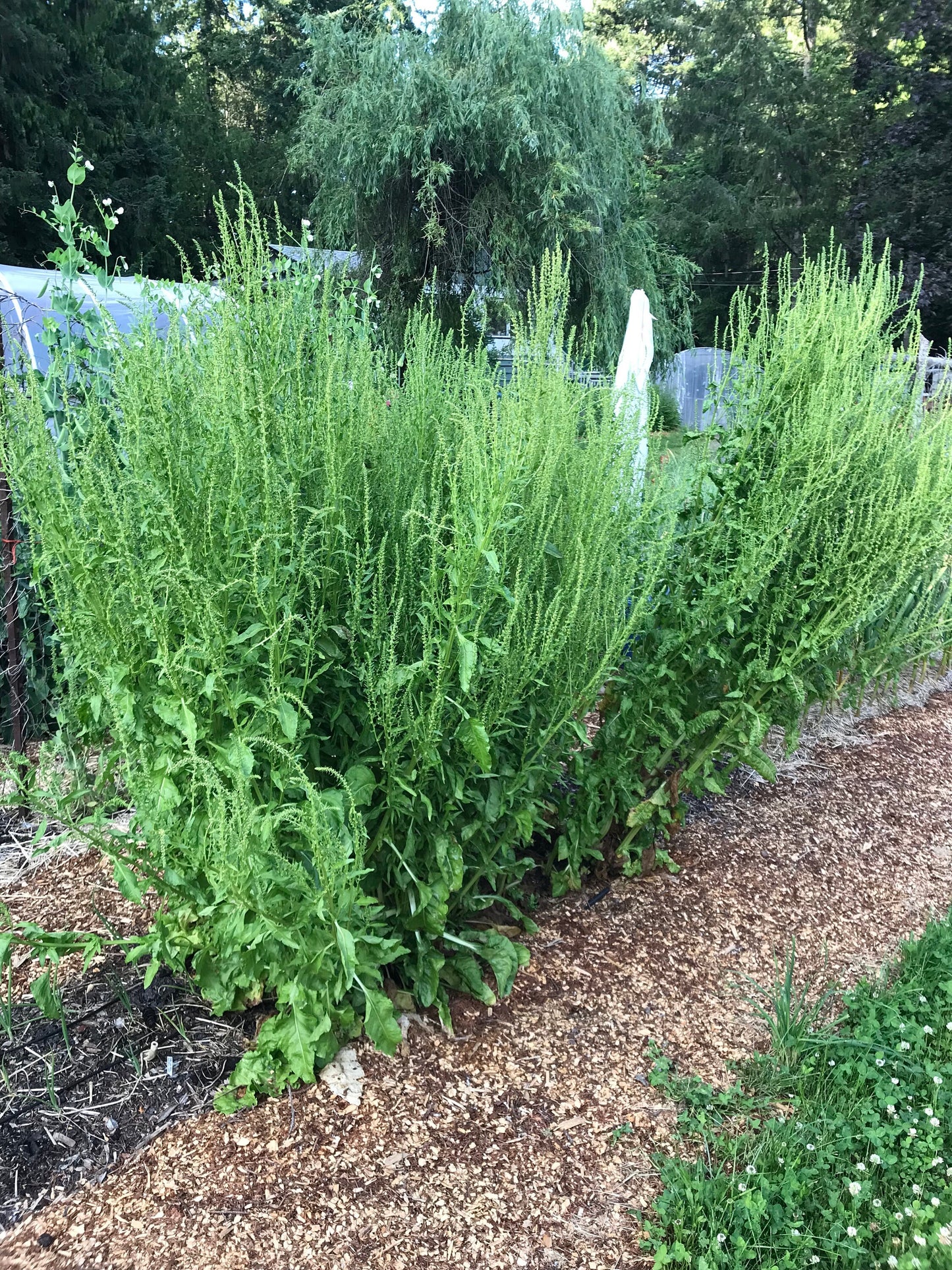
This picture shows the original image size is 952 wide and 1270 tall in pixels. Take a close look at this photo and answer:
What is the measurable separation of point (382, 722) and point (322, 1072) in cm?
91

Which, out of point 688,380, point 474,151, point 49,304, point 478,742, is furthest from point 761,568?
point 688,380

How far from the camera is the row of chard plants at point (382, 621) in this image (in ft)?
6.26

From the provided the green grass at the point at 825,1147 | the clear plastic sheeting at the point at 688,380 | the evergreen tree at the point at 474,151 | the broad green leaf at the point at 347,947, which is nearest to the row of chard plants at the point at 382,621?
the broad green leaf at the point at 347,947

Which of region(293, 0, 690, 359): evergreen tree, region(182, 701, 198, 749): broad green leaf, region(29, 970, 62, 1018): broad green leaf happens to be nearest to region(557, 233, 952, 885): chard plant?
region(182, 701, 198, 749): broad green leaf

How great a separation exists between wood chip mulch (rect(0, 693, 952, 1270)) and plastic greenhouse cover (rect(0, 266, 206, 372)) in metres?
1.99

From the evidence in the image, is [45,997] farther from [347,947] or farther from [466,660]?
[466,660]

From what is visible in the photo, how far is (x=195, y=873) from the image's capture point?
215cm

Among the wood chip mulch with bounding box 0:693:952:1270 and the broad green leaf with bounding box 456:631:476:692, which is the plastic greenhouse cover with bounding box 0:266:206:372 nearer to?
the broad green leaf with bounding box 456:631:476:692

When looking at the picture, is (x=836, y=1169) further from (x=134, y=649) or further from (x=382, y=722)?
(x=134, y=649)

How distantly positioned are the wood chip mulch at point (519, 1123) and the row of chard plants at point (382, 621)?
148 mm

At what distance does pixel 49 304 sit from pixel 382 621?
307 inches

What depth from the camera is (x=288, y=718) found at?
182 cm

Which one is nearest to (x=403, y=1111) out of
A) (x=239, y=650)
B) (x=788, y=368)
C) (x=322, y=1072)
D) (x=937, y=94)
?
(x=322, y=1072)

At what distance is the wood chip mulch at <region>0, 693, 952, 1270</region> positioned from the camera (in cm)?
187
